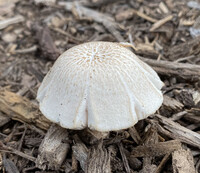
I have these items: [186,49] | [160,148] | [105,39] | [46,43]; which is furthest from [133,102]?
[46,43]

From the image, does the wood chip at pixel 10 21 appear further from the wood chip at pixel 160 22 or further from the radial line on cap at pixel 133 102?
the radial line on cap at pixel 133 102

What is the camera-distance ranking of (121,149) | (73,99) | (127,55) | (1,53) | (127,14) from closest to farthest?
(73,99)
(127,55)
(121,149)
(1,53)
(127,14)

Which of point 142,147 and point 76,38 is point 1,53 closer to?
point 76,38

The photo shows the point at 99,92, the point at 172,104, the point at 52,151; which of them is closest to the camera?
the point at 99,92

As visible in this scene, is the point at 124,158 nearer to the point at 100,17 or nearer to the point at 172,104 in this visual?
the point at 172,104

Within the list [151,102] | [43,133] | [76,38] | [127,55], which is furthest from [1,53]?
[151,102]

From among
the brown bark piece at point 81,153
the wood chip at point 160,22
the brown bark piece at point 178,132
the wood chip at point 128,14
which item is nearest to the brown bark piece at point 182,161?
the brown bark piece at point 178,132

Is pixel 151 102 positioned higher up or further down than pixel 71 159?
higher up
